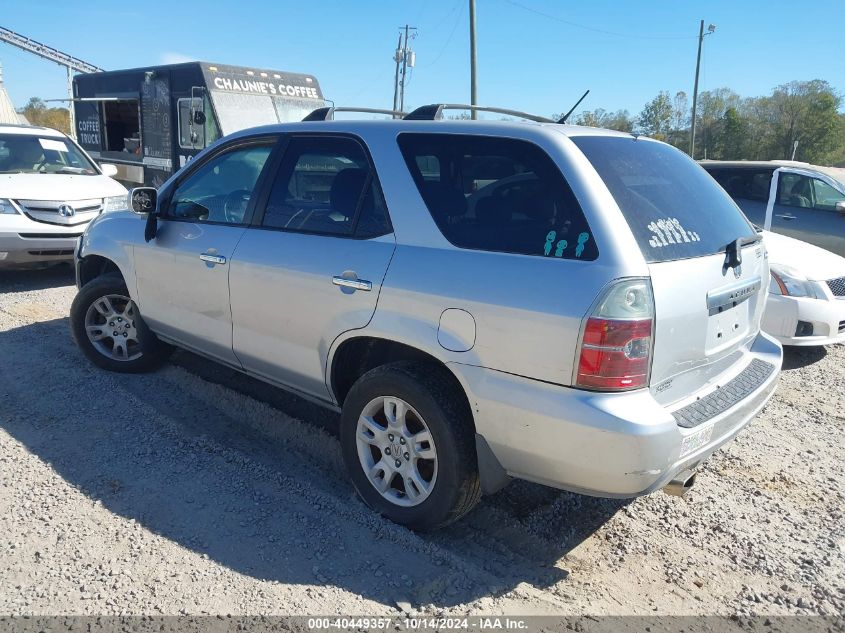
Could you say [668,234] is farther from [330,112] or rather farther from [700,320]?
[330,112]

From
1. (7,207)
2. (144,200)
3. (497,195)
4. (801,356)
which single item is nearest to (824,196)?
(801,356)

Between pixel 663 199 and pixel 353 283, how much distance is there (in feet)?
4.75

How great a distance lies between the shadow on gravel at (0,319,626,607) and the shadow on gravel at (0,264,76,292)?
10.9 ft

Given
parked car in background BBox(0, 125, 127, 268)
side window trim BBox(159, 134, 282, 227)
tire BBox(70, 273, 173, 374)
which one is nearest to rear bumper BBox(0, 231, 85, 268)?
parked car in background BBox(0, 125, 127, 268)

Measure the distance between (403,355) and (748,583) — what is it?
182 cm

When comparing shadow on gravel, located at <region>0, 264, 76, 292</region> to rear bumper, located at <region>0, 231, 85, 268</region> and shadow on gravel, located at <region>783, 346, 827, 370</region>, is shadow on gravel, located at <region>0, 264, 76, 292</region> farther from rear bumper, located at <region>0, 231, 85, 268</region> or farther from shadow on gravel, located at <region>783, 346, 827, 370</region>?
shadow on gravel, located at <region>783, 346, 827, 370</region>

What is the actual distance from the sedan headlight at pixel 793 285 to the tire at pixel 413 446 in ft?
12.8

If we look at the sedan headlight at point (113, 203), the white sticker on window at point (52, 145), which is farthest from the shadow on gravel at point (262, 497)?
the white sticker on window at point (52, 145)

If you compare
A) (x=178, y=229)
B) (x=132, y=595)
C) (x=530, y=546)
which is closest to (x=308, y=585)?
(x=132, y=595)

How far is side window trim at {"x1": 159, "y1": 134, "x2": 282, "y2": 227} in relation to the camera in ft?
12.4

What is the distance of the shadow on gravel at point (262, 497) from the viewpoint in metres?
2.86

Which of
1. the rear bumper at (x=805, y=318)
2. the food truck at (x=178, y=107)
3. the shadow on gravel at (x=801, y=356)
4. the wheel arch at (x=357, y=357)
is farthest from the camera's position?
the food truck at (x=178, y=107)

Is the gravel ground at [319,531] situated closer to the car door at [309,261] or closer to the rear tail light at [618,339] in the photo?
the car door at [309,261]

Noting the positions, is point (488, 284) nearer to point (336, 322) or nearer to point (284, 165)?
point (336, 322)
